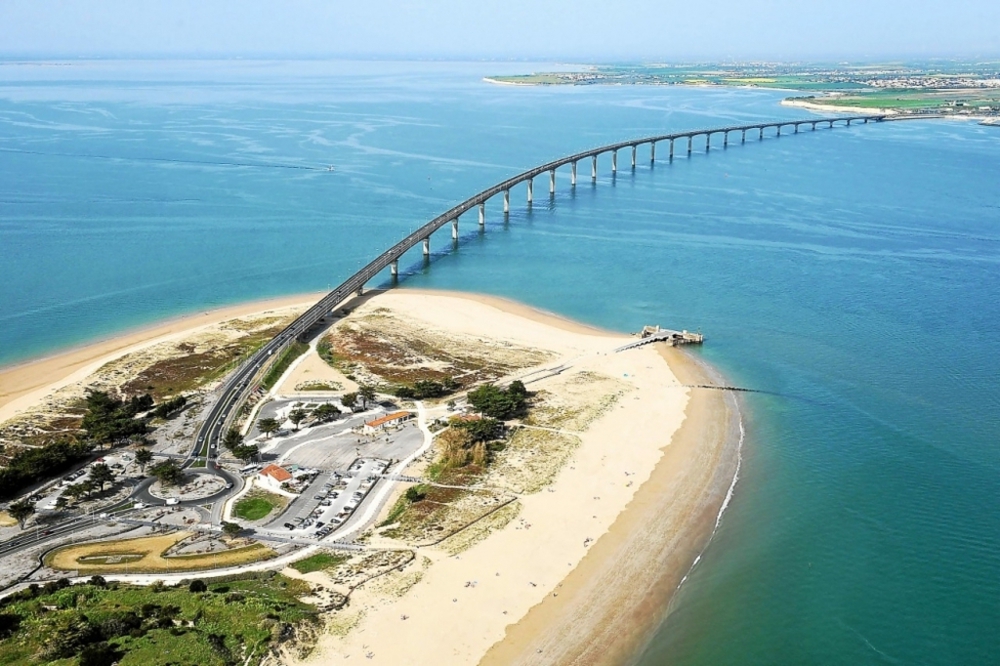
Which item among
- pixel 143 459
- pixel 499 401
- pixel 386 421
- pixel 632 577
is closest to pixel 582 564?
pixel 632 577

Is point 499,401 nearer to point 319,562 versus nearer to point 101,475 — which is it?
point 319,562

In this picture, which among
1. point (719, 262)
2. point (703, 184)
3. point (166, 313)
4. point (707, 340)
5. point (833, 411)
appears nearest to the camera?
point (833, 411)

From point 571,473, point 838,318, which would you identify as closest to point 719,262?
point 838,318

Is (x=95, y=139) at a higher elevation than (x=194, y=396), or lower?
higher

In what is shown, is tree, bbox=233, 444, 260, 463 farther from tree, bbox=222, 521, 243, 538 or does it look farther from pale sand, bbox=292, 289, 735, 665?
pale sand, bbox=292, 289, 735, 665

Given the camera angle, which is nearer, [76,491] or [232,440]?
[76,491]

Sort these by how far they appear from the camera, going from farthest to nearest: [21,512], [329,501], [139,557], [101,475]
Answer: [101,475], [329,501], [21,512], [139,557]

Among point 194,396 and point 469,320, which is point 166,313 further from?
point 469,320

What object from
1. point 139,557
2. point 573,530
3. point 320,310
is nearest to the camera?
point 139,557
